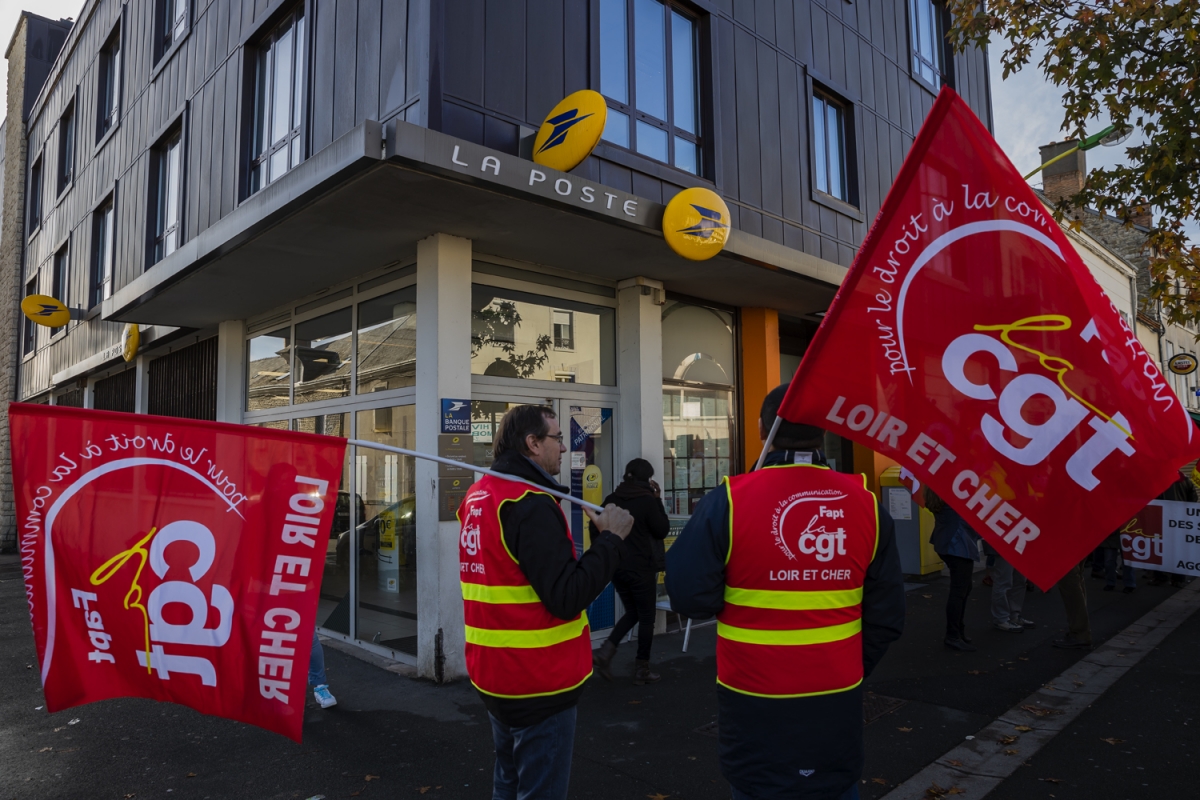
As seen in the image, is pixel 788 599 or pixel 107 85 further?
pixel 107 85

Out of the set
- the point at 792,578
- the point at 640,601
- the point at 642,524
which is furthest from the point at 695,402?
the point at 792,578

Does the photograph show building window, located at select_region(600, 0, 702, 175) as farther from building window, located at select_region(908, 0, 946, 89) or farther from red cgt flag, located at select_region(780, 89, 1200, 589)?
building window, located at select_region(908, 0, 946, 89)

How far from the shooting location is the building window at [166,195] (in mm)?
11164

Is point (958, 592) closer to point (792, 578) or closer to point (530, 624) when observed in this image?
point (792, 578)

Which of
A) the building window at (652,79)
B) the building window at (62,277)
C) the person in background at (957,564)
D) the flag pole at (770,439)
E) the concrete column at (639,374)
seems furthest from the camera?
the building window at (62,277)

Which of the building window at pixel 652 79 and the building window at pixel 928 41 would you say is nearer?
the building window at pixel 652 79

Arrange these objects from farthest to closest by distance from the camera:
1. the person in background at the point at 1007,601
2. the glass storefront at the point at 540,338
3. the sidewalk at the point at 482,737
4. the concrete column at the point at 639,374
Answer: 1. the concrete column at the point at 639,374
2. the person in background at the point at 1007,601
3. the glass storefront at the point at 540,338
4. the sidewalk at the point at 482,737

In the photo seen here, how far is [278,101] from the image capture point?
8477mm

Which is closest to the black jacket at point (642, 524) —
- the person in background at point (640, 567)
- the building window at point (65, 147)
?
the person in background at point (640, 567)

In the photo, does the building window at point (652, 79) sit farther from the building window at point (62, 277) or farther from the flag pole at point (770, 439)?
the building window at point (62, 277)

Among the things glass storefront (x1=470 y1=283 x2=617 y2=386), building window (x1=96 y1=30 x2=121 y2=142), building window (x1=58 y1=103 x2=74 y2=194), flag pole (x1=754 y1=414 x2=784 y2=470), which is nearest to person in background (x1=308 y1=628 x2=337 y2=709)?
glass storefront (x1=470 y1=283 x2=617 y2=386)

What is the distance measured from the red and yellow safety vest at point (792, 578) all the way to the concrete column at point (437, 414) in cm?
440

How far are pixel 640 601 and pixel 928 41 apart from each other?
11306 mm

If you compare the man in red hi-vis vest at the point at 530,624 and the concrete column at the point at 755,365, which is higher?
the concrete column at the point at 755,365
